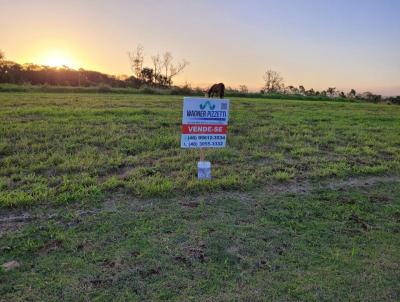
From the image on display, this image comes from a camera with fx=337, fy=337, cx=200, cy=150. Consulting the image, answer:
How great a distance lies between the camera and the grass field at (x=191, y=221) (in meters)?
2.42

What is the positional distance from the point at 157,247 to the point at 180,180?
5.04ft

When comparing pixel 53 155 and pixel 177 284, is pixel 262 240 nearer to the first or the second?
pixel 177 284

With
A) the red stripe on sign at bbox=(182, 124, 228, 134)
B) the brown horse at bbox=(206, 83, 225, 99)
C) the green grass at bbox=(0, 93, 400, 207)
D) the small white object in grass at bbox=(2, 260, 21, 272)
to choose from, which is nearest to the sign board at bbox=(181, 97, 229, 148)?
the red stripe on sign at bbox=(182, 124, 228, 134)

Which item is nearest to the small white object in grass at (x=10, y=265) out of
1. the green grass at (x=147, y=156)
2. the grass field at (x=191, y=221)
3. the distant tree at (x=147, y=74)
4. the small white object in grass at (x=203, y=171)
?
the grass field at (x=191, y=221)

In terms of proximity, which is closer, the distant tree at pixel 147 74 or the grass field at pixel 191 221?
the grass field at pixel 191 221

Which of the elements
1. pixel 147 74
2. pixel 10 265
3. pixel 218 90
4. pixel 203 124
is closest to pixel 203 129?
pixel 203 124

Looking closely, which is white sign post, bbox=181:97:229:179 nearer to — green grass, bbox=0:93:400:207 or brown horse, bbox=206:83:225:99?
green grass, bbox=0:93:400:207

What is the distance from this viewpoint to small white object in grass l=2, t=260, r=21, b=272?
2516 mm

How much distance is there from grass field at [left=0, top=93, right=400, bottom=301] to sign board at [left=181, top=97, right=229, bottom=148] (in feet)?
1.67

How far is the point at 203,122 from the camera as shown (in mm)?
4316

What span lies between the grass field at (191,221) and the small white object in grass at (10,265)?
0.04 m

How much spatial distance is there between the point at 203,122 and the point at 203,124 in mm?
26

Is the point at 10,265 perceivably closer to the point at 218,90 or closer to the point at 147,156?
the point at 147,156

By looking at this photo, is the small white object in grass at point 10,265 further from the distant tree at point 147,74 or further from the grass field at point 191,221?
the distant tree at point 147,74
